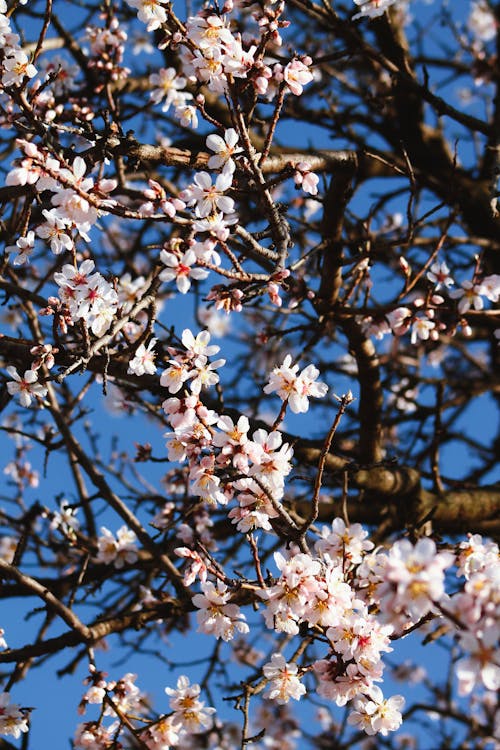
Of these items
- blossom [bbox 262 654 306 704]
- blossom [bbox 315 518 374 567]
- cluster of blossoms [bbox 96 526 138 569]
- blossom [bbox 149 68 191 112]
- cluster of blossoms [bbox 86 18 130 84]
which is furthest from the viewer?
cluster of blossoms [bbox 86 18 130 84]

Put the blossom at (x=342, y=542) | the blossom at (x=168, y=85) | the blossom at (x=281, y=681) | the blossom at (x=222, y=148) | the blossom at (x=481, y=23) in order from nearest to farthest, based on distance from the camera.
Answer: the blossom at (x=222, y=148) → the blossom at (x=281, y=681) → the blossom at (x=342, y=542) → the blossom at (x=168, y=85) → the blossom at (x=481, y=23)

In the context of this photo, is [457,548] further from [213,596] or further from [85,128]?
[85,128]

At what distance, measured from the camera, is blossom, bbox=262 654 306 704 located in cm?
239

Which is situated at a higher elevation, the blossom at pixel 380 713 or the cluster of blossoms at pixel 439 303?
the cluster of blossoms at pixel 439 303

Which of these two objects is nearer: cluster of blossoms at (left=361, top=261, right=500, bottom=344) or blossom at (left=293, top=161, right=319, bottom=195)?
blossom at (left=293, top=161, right=319, bottom=195)

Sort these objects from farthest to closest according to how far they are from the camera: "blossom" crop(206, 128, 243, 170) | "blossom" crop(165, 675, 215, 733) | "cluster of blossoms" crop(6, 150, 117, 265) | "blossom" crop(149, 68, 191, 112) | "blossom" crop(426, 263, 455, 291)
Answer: "blossom" crop(149, 68, 191, 112) → "blossom" crop(426, 263, 455, 291) → "blossom" crop(165, 675, 215, 733) → "blossom" crop(206, 128, 243, 170) → "cluster of blossoms" crop(6, 150, 117, 265)

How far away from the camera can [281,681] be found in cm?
241

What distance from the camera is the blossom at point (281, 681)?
239 cm

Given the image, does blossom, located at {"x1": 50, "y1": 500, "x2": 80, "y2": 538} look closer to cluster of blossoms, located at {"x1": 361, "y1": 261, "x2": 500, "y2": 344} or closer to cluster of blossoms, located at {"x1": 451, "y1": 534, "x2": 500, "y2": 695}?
cluster of blossoms, located at {"x1": 361, "y1": 261, "x2": 500, "y2": 344}

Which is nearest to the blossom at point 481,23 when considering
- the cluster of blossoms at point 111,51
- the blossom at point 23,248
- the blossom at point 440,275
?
the cluster of blossoms at point 111,51

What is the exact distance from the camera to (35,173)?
76.1 inches

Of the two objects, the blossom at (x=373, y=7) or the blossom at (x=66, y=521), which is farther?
the blossom at (x=66, y=521)

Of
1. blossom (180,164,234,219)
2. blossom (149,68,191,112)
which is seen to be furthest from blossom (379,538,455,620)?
blossom (149,68,191,112)

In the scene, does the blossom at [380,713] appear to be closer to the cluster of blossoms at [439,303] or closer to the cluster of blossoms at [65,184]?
the cluster of blossoms at [439,303]
